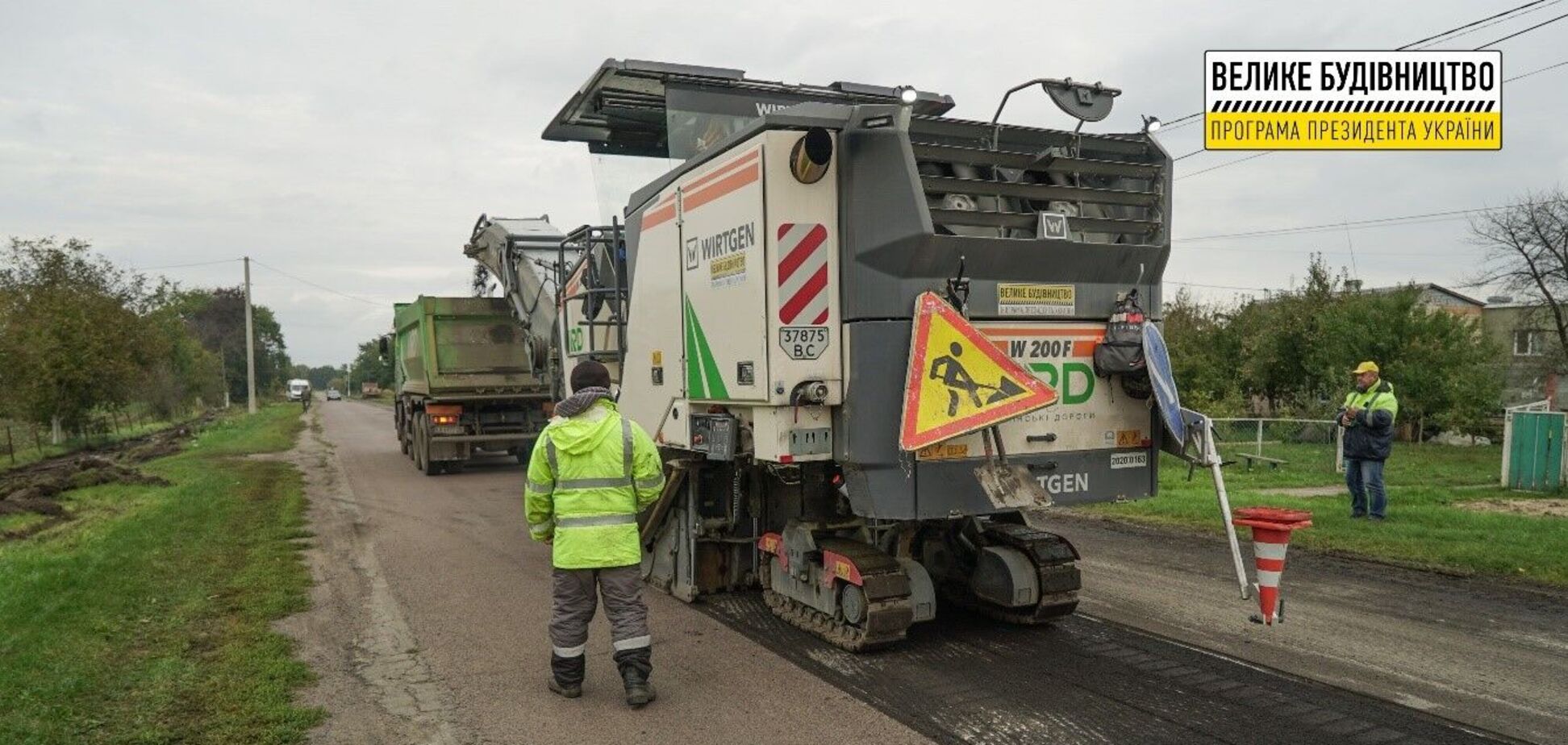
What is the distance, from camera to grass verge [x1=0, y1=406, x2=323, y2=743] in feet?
15.6

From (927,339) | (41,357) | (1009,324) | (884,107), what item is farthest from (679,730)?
(41,357)

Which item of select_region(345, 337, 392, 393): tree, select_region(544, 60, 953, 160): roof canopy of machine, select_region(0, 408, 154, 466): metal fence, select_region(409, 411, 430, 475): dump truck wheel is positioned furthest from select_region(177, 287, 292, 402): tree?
select_region(544, 60, 953, 160): roof canopy of machine

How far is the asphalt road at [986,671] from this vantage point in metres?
4.62

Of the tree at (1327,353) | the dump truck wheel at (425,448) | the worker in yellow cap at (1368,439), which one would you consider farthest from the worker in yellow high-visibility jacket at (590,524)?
the tree at (1327,353)

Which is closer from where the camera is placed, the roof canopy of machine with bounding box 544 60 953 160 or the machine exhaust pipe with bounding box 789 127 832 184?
the machine exhaust pipe with bounding box 789 127 832 184

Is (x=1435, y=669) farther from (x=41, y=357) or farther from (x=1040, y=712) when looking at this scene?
(x=41, y=357)

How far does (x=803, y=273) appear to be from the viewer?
5.42 meters

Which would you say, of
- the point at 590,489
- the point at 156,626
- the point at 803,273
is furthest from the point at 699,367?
the point at 156,626

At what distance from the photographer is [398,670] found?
5.69 metres

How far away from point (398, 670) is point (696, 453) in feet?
7.34

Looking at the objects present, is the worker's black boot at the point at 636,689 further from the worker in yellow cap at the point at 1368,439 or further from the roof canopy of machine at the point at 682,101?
the worker in yellow cap at the point at 1368,439

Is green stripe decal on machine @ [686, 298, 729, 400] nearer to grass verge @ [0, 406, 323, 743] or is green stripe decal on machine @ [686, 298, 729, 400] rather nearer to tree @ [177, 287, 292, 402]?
grass verge @ [0, 406, 323, 743]

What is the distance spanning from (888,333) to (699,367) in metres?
1.46

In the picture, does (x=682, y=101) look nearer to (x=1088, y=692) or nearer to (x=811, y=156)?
(x=811, y=156)
